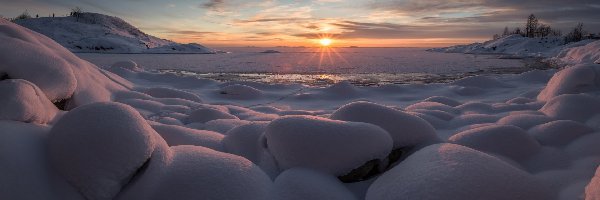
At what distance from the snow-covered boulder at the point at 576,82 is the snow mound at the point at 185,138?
18.1 feet

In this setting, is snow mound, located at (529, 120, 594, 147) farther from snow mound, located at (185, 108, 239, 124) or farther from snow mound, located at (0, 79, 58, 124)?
snow mound, located at (0, 79, 58, 124)

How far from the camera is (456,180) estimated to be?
196cm

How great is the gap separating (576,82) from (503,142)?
4116mm

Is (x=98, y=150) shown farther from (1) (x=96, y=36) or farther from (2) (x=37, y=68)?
(1) (x=96, y=36)

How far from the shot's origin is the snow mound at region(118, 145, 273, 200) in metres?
2.02

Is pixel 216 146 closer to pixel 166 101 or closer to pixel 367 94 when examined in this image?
pixel 166 101

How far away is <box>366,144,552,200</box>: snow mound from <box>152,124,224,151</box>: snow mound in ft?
4.62

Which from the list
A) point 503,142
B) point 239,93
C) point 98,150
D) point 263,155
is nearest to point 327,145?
point 263,155

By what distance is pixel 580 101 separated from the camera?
4.30 metres

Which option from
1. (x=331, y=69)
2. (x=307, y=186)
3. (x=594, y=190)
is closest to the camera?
(x=594, y=190)

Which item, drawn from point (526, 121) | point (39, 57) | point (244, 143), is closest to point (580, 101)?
point (526, 121)

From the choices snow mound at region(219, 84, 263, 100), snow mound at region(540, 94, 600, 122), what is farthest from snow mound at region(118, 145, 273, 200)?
snow mound at region(219, 84, 263, 100)

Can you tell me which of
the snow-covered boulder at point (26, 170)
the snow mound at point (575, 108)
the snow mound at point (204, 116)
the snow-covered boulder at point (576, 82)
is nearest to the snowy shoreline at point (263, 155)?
the snow-covered boulder at point (26, 170)

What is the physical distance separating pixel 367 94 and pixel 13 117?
757cm
